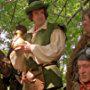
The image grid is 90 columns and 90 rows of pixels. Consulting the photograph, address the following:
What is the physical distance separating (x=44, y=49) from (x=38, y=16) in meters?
0.42

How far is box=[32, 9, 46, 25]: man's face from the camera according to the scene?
18.3 feet

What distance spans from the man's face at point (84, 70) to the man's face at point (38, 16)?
179 centimetres

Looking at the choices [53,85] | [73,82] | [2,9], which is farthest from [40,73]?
[2,9]

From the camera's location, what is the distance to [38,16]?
5562mm

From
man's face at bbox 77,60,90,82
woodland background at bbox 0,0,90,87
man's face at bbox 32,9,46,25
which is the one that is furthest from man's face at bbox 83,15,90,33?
woodland background at bbox 0,0,90,87

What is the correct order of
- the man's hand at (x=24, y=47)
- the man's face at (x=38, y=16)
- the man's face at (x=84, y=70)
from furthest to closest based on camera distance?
the man's face at (x=38, y=16)
the man's hand at (x=24, y=47)
the man's face at (x=84, y=70)

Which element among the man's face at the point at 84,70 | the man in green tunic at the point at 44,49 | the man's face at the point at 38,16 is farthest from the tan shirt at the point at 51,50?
the man's face at the point at 84,70

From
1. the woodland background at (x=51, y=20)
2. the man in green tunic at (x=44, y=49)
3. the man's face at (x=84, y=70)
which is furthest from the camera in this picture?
the woodland background at (x=51, y=20)

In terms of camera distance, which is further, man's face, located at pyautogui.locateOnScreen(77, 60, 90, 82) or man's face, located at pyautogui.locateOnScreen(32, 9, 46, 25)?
man's face, located at pyautogui.locateOnScreen(32, 9, 46, 25)

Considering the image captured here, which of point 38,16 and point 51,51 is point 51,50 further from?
point 38,16

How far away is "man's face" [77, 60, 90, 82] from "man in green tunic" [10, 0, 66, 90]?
5.18ft

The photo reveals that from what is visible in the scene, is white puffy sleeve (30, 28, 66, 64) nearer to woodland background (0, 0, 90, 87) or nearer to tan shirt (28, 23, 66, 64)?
tan shirt (28, 23, 66, 64)

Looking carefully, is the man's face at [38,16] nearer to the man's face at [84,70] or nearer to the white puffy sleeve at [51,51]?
the white puffy sleeve at [51,51]

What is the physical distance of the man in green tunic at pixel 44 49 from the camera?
17.9 feet
